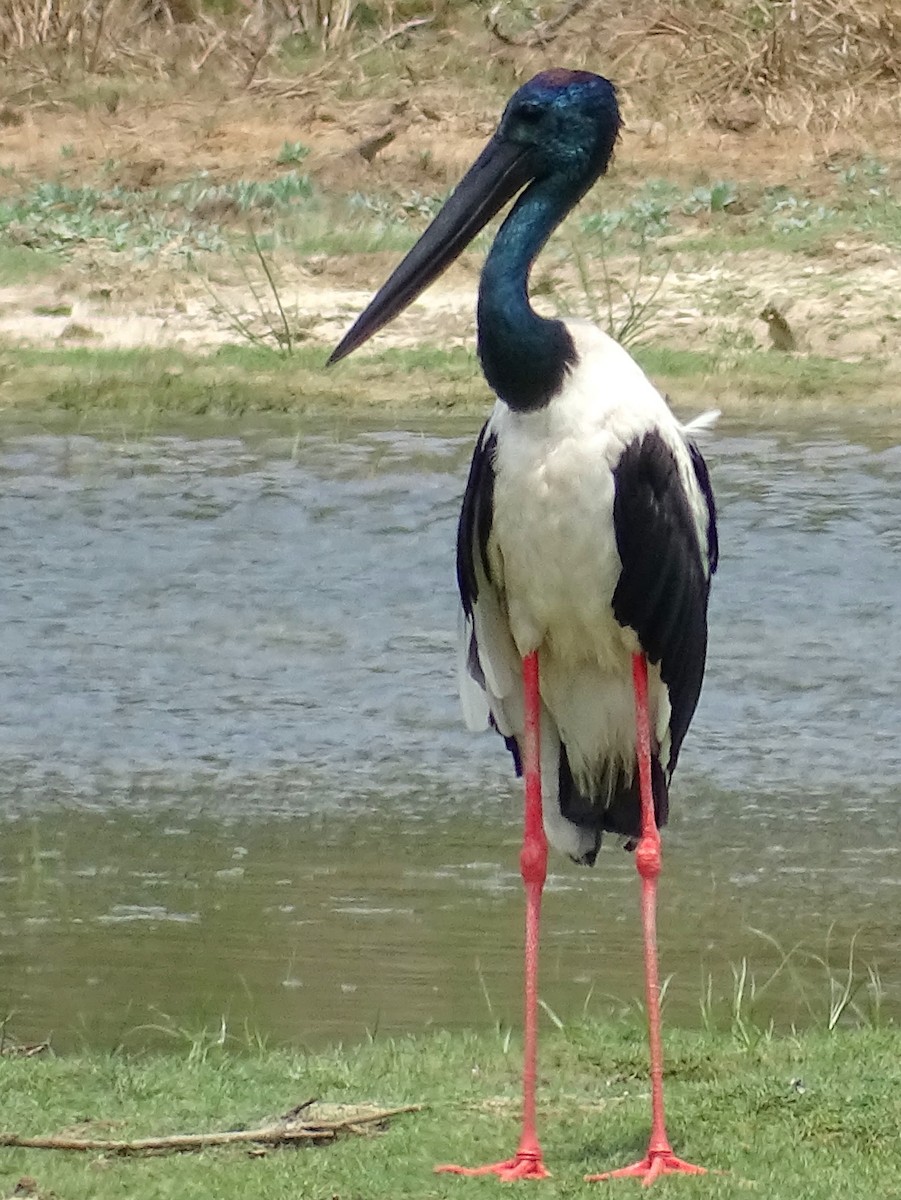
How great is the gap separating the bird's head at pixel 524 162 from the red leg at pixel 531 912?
66 cm

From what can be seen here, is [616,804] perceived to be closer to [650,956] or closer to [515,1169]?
[650,956]

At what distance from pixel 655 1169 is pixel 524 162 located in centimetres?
161

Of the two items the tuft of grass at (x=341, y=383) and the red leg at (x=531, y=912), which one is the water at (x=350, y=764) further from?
the tuft of grass at (x=341, y=383)

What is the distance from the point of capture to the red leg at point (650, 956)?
400 centimetres

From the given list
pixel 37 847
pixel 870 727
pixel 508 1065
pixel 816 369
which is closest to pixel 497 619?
pixel 508 1065

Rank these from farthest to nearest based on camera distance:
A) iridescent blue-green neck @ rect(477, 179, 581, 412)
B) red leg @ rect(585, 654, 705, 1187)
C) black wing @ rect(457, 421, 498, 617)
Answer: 1. black wing @ rect(457, 421, 498, 617)
2. iridescent blue-green neck @ rect(477, 179, 581, 412)
3. red leg @ rect(585, 654, 705, 1187)

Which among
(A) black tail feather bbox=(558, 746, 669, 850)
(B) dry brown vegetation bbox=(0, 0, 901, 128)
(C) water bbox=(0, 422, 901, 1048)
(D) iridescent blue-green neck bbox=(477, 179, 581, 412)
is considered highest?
(B) dry brown vegetation bbox=(0, 0, 901, 128)

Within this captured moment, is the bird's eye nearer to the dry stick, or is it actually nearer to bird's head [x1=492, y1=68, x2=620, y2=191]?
bird's head [x1=492, y1=68, x2=620, y2=191]

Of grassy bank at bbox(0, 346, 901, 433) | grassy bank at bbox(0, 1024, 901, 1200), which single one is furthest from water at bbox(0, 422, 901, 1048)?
grassy bank at bbox(0, 346, 901, 433)

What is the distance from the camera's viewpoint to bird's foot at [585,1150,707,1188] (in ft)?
13.0

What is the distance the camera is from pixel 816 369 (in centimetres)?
1103

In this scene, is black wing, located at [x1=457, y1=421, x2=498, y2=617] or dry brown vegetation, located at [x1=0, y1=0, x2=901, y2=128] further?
dry brown vegetation, located at [x1=0, y1=0, x2=901, y2=128]

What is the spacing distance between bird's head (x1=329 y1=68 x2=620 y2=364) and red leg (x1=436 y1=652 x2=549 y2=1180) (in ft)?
2.16

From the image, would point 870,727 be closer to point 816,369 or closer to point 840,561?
point 840,561
